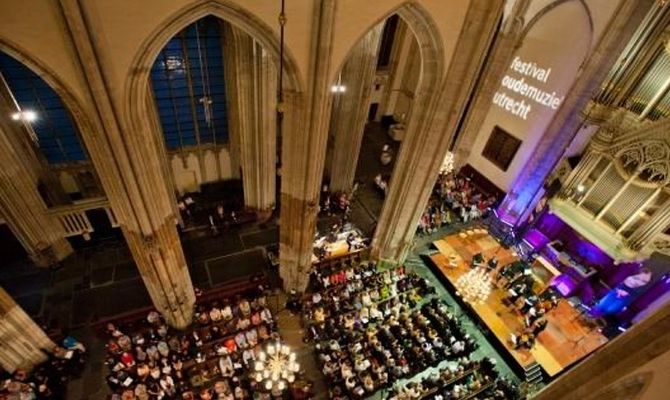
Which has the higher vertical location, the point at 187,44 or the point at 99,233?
the point at 187,44

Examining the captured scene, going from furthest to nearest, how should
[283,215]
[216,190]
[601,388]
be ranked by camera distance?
[216,190], [283,215], [601,388]

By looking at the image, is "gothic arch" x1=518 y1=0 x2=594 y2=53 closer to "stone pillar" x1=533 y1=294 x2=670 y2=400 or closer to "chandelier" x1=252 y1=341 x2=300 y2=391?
"stone pillar" x1=533 y1=294 x2=670 y2=400

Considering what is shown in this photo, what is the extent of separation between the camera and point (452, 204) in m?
18.3

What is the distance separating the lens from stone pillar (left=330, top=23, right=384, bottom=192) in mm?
14110

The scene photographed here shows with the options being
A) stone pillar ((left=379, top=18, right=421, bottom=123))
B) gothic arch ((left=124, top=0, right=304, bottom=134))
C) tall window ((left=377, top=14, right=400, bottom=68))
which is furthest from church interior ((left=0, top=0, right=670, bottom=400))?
tall window ((left=377, top=14, right=400, bottom=68))

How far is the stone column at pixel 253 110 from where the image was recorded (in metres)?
12.0

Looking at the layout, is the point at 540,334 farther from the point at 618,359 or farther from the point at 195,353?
the point at 195,353

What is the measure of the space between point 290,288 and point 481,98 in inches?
500

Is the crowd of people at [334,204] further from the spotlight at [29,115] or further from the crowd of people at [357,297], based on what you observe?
the spotlight at [29,115]

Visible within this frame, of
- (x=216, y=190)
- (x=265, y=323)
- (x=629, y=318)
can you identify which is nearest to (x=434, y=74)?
(x=265, y=323)

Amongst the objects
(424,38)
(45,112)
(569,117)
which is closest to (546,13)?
(569,117)

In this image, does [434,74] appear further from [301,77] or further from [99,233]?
[99,233]

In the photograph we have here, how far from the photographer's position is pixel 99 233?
13672 millimetres

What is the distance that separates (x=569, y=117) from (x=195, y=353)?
16458mm
